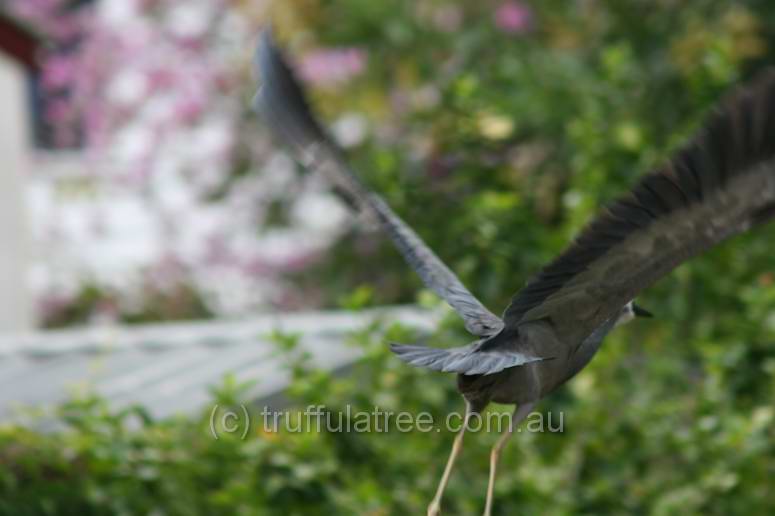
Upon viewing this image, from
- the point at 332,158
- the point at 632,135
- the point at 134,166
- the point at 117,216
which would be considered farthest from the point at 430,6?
the point at 332,158

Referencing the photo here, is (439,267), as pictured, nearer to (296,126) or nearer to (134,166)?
(296,126)

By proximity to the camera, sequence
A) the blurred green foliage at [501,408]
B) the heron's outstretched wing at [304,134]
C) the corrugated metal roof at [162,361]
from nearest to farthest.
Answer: the heron's outstretched wing at [304,134] → the blurred green foliage at [501,408] → the corrugated metal roof at [162,361]

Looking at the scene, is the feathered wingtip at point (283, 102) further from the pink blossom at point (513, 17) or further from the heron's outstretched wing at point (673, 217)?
the pink blossom at point (513, 17)

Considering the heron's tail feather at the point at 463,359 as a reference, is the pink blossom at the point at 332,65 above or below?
above

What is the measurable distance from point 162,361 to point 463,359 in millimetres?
3949

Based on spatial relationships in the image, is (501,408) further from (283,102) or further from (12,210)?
(12,210)

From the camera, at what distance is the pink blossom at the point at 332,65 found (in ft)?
27.8

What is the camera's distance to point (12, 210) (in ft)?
29.5

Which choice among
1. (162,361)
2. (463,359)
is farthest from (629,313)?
(162,361)

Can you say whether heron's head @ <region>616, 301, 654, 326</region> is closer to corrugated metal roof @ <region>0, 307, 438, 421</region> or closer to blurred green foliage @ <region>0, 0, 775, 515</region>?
blurred green foliage @ <region>0, 0, 775, 515</region>

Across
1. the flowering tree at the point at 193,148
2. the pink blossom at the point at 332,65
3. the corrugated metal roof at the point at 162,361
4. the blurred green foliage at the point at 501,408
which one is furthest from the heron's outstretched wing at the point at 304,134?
the flowering tree at the point at 193,148

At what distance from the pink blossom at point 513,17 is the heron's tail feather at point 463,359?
6.52 m

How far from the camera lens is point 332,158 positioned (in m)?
2.76

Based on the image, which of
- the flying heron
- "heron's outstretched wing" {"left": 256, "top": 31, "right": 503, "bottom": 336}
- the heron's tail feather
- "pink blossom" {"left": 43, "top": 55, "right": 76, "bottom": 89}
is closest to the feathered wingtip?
"heron's outstretched wing" {"left": 256, "top": 31, "right": 503, "bottom": 336}
